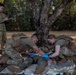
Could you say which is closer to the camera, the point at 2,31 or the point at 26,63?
the point at 26,63

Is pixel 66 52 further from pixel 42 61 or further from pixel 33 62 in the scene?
pixel 33 62

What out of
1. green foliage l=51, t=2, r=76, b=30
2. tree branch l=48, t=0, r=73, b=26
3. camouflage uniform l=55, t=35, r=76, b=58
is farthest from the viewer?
green foliage l=51, t=2, r=76, b=30

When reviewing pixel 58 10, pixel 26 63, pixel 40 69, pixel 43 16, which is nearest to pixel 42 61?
pixel 40 69

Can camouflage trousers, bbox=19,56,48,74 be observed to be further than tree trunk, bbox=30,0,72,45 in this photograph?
No

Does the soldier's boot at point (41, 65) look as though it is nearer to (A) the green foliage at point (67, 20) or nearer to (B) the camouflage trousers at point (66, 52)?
(B) the camouflage trousers at point (66, 52)

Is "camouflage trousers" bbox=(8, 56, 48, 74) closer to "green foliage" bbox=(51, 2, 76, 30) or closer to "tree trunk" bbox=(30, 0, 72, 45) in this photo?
"tree trunk" bbox=(30, 0, 72, 45)

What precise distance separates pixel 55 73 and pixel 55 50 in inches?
22.6

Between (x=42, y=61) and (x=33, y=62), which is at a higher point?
(x=42, y=61)

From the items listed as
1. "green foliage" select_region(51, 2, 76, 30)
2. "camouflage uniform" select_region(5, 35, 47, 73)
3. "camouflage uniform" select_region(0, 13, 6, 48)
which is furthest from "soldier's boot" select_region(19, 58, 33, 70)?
"green foliage" select_region(51, 2, 76, 30)

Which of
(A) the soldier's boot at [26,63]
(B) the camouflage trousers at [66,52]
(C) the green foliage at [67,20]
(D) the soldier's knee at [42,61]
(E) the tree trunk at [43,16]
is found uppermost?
(E) the tree trunk at [43,16]

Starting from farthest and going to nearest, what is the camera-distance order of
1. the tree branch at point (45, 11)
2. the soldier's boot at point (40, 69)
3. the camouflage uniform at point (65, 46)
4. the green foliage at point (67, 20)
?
the green foliage at point (67, 20) → the tree branch at point (45, 11) → the camouflage uniform at point (65, 46) → the soldier's boot at point (40, 69)

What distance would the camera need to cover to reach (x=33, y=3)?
9094 millimetres

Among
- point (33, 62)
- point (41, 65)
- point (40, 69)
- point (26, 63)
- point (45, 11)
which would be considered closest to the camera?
point (40, 69)

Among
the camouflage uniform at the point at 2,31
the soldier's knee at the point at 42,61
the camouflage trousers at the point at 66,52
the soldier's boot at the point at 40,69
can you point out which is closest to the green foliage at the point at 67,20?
the camouflage uniform at the point at 2,31
